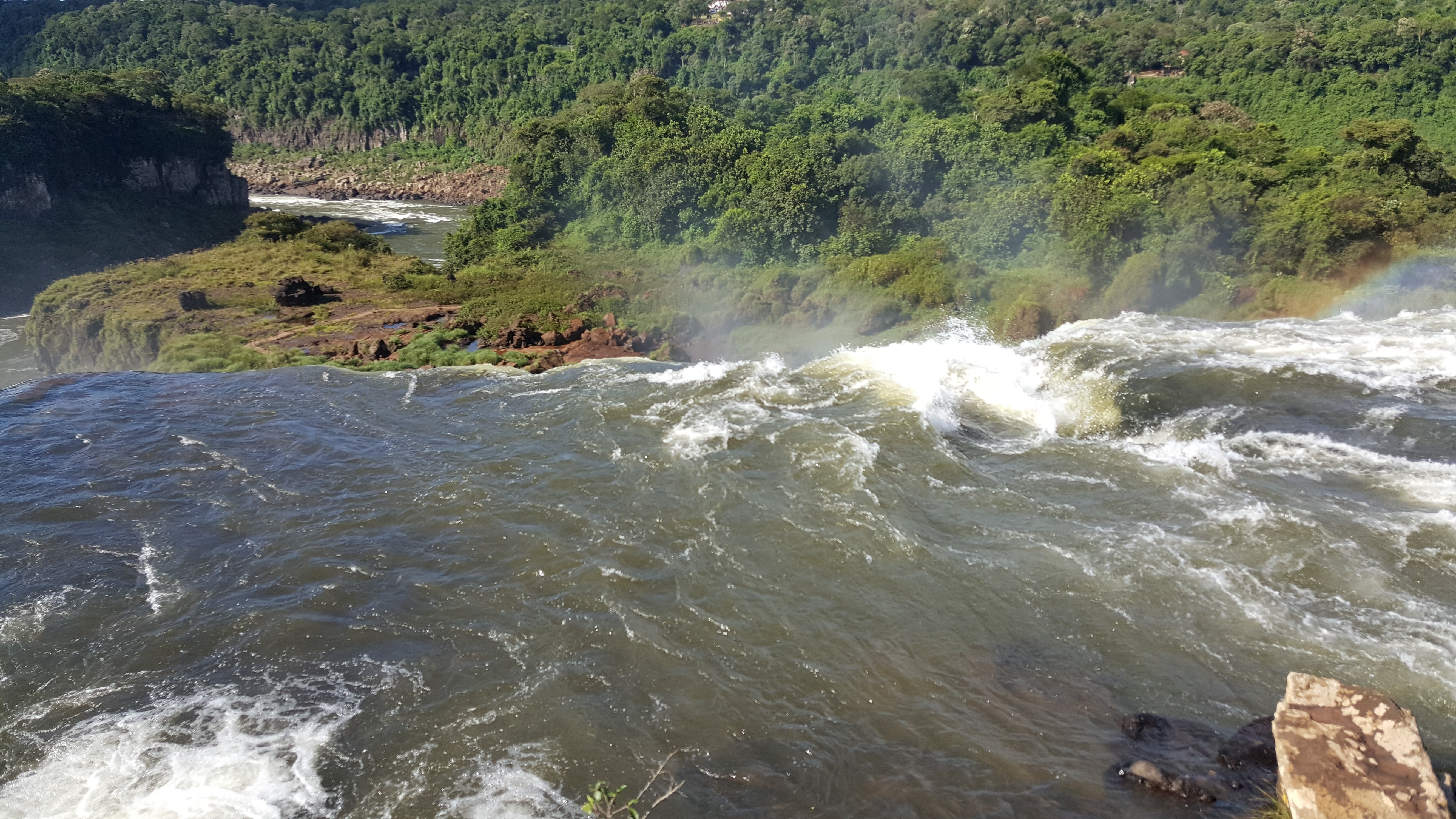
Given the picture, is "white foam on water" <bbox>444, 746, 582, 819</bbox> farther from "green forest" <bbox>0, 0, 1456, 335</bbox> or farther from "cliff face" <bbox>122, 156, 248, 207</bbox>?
"cliff face" <bbox>122, 156, 248, 207</bbox>

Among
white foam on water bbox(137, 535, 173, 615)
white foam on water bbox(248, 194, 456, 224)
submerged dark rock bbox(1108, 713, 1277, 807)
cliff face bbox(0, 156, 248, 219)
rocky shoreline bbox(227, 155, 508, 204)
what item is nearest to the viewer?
submerged dark rock bbox(1108, 713, 1277, 807)

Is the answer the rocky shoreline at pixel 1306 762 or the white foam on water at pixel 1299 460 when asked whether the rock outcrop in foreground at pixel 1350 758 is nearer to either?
the rocky shoreline at pixel 1306 762

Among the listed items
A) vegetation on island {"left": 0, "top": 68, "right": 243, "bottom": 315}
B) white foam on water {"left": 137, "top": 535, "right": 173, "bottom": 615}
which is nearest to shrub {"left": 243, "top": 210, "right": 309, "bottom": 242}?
vegetation on island {"left": 0, "top": 68, "right": 243, "bottom": 315}

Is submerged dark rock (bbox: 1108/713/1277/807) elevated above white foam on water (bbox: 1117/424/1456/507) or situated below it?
below

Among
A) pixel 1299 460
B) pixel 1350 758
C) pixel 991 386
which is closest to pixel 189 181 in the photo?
pixel 991 386

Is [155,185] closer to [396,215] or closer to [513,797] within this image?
[396,215]

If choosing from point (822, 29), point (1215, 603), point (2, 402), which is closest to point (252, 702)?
point (1215, 603)
